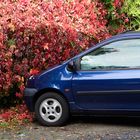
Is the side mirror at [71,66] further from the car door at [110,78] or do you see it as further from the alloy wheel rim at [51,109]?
the alloy wheel rim at [51,109]

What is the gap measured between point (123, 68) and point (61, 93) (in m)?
1.16

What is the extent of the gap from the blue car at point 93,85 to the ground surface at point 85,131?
0.25m

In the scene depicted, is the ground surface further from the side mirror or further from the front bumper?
the side mirror

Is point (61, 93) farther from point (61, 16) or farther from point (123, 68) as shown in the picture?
point (61, 16)

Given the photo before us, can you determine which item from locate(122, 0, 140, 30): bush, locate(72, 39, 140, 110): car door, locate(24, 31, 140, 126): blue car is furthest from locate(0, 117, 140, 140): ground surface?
locate(122, 0, 140, 30): bush

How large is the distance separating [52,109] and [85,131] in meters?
0.74

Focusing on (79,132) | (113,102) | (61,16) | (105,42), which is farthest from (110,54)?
(61,16)

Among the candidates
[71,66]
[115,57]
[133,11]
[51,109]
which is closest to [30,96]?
[51,109]

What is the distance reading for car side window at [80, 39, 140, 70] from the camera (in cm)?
805

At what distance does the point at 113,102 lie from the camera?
8086 mm

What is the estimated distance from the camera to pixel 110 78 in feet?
26.3

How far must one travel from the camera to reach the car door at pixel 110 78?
7.94m

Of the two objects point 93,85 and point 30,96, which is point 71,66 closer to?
point 93,85

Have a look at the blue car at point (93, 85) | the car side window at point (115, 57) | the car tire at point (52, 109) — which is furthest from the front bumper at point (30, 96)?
the car side window at point (115, 57)
